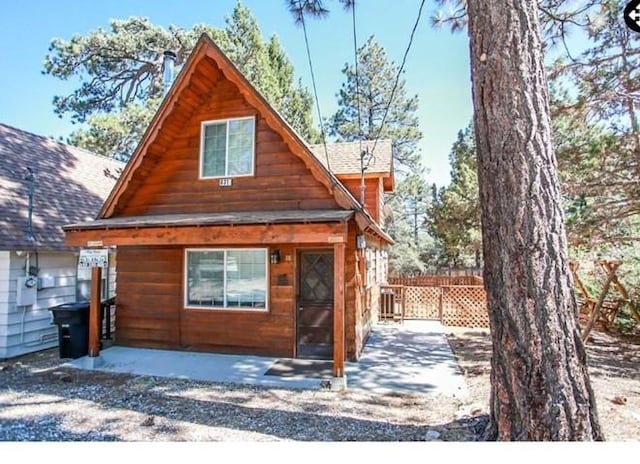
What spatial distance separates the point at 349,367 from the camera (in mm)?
6184

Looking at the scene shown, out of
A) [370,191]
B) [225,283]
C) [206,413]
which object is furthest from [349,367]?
[370,191]

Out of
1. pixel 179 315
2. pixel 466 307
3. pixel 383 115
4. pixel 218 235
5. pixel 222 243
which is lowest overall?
pixel 466 307

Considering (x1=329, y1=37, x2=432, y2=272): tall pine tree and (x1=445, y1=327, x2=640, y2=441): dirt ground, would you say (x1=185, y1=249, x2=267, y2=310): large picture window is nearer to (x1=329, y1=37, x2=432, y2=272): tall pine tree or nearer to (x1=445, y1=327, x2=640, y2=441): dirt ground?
(x1=445, y1=327, x2=640, y2=441): dirt ground

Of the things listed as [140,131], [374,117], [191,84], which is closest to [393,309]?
[191,84]

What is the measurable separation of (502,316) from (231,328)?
5.25 metres

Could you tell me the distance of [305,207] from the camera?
21.9 feet

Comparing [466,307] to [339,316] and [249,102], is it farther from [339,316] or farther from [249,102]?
[249,102]

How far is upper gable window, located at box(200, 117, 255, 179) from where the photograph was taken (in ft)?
23.4

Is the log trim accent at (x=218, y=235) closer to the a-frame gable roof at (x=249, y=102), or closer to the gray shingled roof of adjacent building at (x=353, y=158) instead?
the a-frame gable roof at (x=249, y=102)

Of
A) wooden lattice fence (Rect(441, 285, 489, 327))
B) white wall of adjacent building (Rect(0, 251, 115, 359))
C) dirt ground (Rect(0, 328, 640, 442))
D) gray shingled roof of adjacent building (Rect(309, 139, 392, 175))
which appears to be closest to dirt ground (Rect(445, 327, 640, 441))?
dirt ground (Rect(0, 328, 640, 442))

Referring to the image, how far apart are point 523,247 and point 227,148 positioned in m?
5.78

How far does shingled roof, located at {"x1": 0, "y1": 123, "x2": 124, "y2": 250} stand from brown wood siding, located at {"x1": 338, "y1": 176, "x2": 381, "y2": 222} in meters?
6.33

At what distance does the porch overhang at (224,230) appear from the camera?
212 inches
